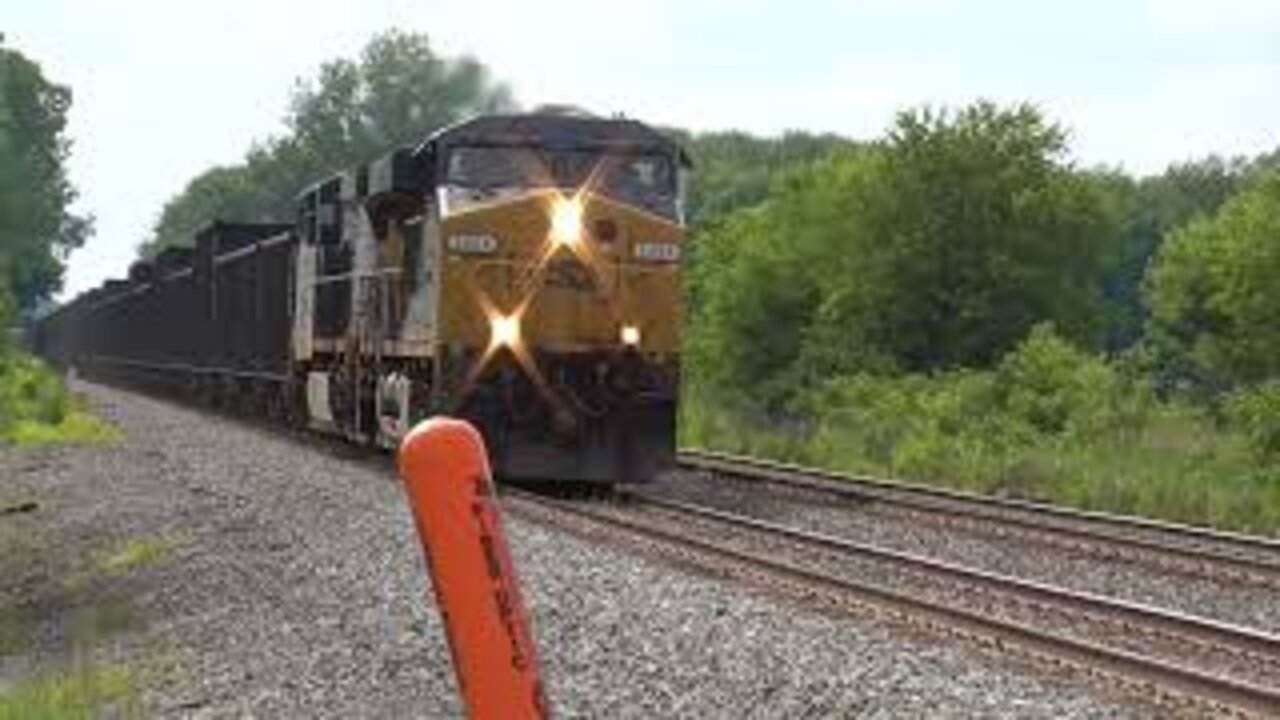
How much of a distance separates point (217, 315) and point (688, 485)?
18.8 meters

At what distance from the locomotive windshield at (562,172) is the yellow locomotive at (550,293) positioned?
13 mm

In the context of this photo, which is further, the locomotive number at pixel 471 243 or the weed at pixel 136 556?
the locomotive number at pixel 471 243

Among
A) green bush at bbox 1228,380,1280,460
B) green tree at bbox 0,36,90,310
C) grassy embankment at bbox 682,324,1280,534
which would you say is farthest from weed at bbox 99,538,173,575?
green tree at bbox 0,36,90,310

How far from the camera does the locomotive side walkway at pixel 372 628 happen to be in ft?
32.1

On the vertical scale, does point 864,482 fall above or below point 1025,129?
below

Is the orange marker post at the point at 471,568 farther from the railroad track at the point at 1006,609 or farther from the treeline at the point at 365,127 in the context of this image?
the treeline at the point at 365,127

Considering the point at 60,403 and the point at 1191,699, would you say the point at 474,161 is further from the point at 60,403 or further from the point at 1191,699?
the point at 60,403

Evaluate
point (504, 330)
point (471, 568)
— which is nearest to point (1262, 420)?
point (504, 330)

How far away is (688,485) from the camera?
24078mm

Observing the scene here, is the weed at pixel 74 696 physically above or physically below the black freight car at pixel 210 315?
below

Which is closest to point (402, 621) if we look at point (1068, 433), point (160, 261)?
point (1068, 433)

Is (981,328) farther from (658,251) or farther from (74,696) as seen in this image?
(74,696)

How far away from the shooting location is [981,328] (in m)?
40.2

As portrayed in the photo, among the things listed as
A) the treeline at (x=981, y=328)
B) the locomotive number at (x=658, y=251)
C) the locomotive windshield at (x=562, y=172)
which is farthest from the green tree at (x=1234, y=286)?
the locomotive number at (x=658, y=251)
